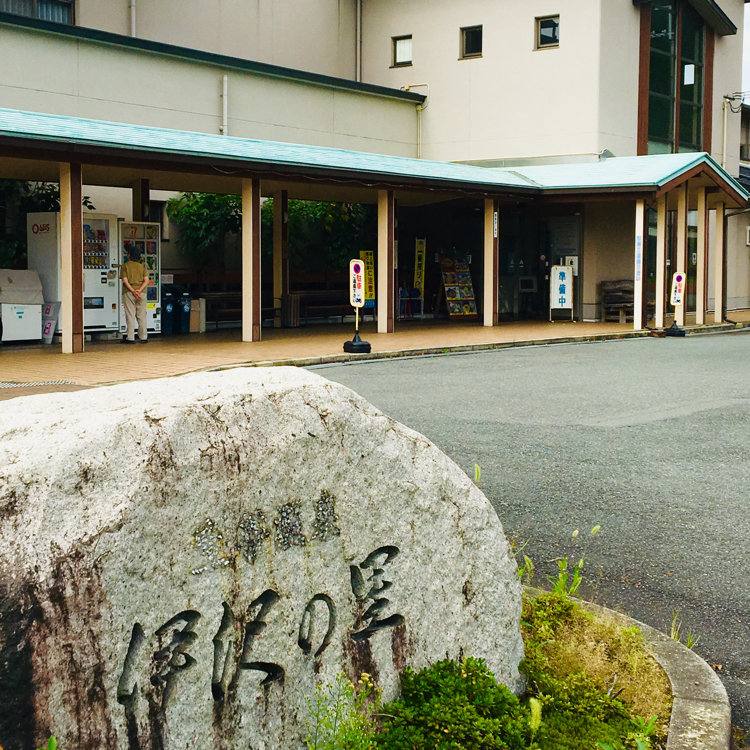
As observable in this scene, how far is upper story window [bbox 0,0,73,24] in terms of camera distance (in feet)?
77.6

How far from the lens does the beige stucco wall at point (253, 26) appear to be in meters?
25.2

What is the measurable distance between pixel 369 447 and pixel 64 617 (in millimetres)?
1019

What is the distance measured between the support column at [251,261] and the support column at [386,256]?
9.86ft

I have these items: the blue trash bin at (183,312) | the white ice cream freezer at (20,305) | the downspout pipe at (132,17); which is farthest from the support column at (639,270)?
the white ice cream freezer at (20,305)

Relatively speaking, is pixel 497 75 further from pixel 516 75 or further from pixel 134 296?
pixel 134 296

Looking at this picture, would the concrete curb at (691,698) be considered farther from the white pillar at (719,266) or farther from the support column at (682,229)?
the white pillar at (719,266)

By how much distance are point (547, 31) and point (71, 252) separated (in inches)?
668

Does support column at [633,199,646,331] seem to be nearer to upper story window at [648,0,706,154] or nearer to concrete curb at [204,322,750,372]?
concrete curb at [204,322,750,372]

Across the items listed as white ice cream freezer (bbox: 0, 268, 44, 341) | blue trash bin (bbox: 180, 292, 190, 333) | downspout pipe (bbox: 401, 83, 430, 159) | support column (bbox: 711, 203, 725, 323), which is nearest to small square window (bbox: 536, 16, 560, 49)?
downspout pipe (bbox: 401, 83, 430, 159)

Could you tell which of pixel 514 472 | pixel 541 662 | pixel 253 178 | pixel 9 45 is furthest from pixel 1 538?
pixel 9 45

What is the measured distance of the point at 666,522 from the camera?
20.3 ft

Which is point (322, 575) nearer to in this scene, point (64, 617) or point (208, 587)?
point (208, 587)

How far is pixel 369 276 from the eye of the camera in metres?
27.0

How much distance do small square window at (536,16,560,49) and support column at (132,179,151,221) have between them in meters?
12.6
